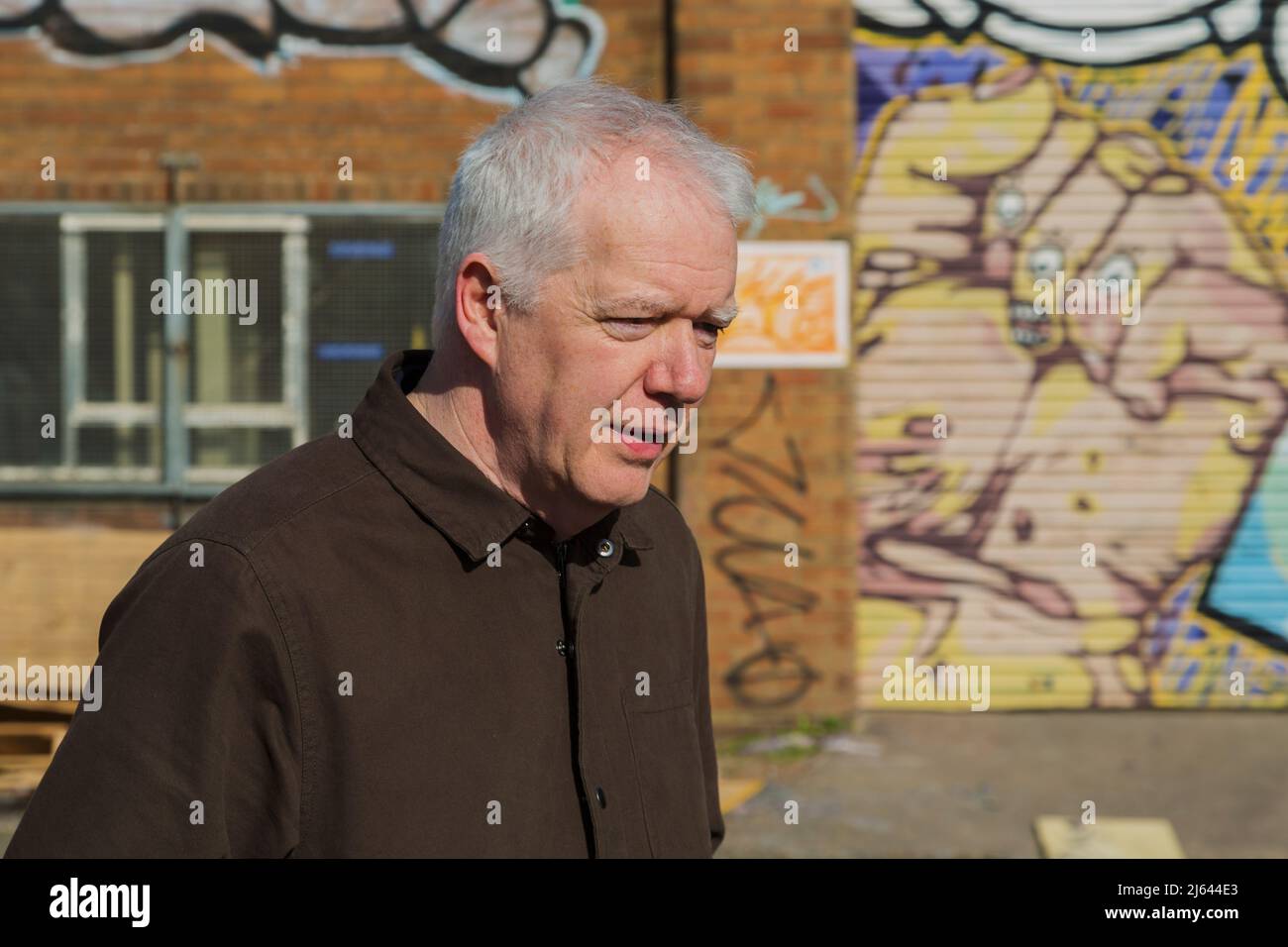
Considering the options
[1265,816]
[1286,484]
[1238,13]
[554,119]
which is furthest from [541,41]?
[554,119]

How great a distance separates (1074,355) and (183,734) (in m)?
6.96

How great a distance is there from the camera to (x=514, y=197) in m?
1.90

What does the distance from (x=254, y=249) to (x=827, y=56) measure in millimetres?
3191

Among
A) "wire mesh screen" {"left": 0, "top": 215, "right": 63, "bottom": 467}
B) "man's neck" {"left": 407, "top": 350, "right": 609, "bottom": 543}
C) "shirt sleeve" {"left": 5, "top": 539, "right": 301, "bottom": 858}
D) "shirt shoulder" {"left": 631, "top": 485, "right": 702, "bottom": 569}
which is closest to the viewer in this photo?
"shirt sleeve" {"left": 5, "top": 539, "right": 301, "bottom": 858}

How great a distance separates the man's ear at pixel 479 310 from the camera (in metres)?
1.92

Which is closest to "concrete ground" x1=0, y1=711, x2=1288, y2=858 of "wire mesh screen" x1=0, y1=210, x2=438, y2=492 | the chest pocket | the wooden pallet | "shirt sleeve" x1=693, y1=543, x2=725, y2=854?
the wooden pallet

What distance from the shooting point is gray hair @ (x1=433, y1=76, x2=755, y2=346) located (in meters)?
1.87

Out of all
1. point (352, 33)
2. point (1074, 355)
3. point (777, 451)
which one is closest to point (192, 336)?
point (352, 33)

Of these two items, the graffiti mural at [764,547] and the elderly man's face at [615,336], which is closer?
the elderly man's face at [615,336]

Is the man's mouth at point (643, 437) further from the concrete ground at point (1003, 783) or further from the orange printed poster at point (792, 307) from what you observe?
the orange printed poster at point (792, 307)

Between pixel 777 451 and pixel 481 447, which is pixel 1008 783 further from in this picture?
pixel 481 447

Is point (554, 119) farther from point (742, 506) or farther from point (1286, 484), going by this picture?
point (1286, 484)

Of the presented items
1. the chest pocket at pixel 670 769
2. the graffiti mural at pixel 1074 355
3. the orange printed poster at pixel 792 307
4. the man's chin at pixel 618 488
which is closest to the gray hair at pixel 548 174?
the man's chin at pixel 618 488

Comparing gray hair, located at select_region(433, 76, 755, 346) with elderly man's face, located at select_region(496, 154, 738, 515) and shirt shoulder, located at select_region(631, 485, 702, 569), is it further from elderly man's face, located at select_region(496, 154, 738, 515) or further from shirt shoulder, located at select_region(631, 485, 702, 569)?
shirt shoulder, located at select_region(631, 485, 702, 569)
